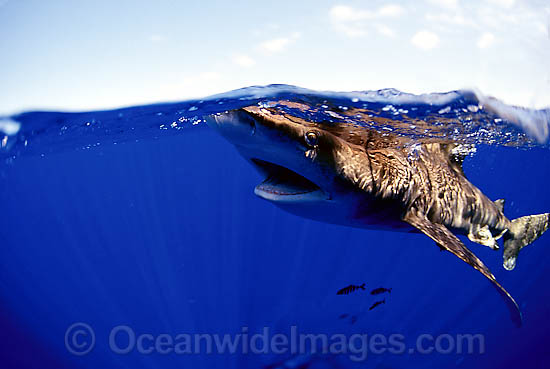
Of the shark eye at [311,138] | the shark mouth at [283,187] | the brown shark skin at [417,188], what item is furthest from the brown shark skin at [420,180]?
the shark mouth at [283,187]

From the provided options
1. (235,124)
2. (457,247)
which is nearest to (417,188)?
(457,247)

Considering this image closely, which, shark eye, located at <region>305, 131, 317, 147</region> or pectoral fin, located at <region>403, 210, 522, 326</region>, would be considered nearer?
shark eye, located at <region>305, 131, 317, 147</region>

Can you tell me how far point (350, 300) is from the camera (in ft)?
47.1

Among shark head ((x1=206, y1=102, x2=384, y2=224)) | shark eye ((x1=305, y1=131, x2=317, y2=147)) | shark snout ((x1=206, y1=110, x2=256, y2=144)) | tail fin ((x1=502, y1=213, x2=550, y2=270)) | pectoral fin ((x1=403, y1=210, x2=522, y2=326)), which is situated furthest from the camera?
tail fin ((x1=502, y1=213, x2=550, y2=270))

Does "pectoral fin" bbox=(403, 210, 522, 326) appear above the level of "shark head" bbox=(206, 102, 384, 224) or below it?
below

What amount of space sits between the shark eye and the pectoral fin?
147cm

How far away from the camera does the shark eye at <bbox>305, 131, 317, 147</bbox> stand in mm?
2664

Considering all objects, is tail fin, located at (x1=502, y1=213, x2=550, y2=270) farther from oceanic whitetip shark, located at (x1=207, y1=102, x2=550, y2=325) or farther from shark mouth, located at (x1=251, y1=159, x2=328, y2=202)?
shark mouth, located at (x1=251, y1=159, x2=328, y2=202)

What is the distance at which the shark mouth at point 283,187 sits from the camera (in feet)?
9.84

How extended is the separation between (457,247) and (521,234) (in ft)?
12.3

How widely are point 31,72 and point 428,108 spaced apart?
6608mm

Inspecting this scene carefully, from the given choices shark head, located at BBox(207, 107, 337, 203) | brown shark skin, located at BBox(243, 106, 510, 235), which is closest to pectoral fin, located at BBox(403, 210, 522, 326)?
brown shark skin, located at BBox(243, 106, 510, 235)

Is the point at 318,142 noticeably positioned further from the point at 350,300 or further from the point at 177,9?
the point at 350,300

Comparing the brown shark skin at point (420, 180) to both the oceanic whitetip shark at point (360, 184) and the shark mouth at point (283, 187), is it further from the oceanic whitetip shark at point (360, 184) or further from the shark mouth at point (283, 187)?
the shark mouth at point (283, 187)
